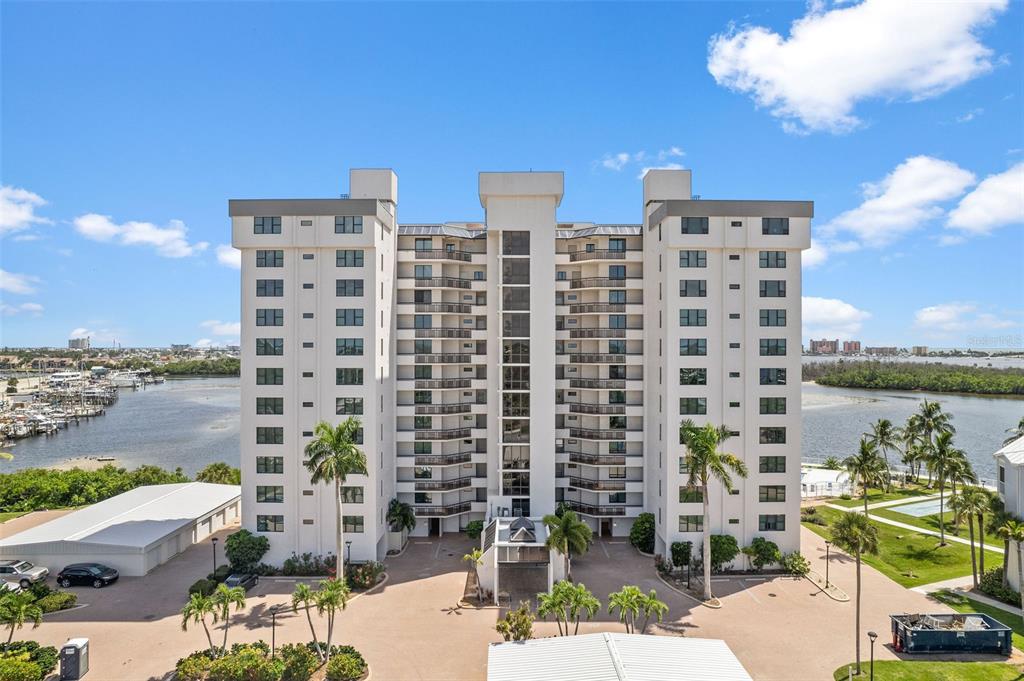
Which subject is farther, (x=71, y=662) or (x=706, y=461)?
(x=706, y=461)

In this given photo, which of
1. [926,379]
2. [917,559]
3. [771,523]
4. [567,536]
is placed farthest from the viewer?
[926,379]

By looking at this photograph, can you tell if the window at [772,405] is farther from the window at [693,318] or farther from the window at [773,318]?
the window at [693,318]

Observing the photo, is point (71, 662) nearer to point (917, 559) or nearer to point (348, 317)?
point (348, 317)

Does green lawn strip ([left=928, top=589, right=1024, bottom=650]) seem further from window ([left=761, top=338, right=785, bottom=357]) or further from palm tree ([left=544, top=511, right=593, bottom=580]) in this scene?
palm tree ([left=544, top=511, right=593, bottom=580])

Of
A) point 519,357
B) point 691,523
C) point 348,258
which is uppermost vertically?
point 348,258

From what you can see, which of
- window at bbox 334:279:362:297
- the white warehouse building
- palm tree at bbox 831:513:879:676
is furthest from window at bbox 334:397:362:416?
palm tree at bbox 831:513:879:676

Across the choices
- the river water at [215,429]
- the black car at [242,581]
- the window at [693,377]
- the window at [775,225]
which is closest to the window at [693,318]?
the window at [693,377]

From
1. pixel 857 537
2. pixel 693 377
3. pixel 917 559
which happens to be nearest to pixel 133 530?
pixel 693 377
